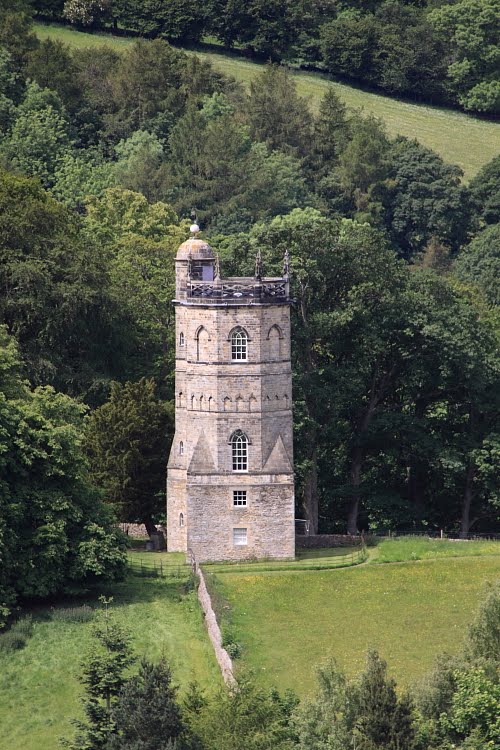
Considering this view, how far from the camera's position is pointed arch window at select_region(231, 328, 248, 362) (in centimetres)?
9638

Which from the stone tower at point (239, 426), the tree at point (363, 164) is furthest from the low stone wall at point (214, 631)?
the tree at point (363, 164)

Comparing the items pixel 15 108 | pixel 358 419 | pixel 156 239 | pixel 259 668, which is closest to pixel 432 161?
pixel 15 108

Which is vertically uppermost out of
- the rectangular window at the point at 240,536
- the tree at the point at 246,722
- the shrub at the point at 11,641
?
the tree at the point at 246,722

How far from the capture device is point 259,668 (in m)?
82.1

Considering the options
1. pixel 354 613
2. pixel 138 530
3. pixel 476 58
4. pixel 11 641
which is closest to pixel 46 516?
pixel 11 641

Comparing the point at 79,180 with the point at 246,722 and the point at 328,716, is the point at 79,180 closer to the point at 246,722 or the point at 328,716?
the point at 246,722

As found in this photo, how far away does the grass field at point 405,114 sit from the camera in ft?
607

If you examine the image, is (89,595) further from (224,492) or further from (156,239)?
(156,239)

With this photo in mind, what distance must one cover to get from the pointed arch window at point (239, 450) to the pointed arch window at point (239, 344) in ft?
10.2

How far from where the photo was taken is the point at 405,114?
192 meters

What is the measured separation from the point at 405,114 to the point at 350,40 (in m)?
8.24

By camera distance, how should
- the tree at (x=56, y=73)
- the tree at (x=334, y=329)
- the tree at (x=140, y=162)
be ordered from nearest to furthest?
1. the tree at (x=334, y=329)
2. the tree at (x=140, y=162)
3. the tree at (x=56, y=73)

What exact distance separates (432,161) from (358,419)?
66.4 metres

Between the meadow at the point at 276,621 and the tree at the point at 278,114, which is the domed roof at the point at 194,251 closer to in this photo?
the meadow at the point at 276,621
